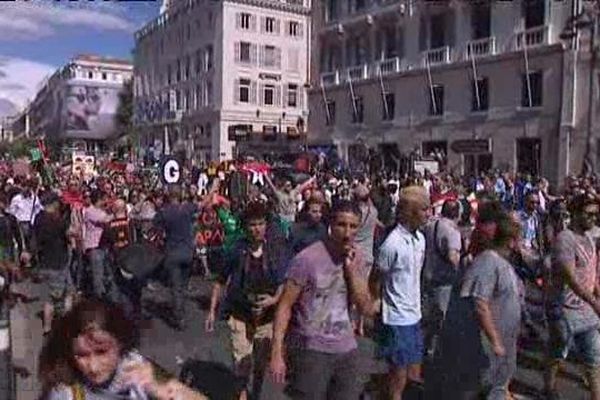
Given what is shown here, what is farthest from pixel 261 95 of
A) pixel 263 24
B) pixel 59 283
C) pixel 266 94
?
pixel 59 283

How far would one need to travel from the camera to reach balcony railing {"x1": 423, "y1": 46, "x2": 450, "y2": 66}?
32.5m

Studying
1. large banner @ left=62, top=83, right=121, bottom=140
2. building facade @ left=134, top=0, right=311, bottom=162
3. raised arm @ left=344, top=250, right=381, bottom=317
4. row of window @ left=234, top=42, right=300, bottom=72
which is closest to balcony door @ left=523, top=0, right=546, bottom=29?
large banner @ left=62, top=83, right=121, bottom=140

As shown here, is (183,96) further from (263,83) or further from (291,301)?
(291,301)

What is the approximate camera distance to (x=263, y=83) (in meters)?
54.1

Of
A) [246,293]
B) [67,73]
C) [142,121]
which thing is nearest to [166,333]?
A: [246,293]

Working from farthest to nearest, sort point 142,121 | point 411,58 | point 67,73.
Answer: point 142,121 → point 411,58 → point 67,73

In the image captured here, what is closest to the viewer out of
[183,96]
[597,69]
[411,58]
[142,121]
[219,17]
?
[597,69]

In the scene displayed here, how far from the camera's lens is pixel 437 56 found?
109ft

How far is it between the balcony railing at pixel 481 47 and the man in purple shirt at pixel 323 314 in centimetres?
2735

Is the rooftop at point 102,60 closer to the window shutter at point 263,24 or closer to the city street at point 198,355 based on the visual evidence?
the window shutter at point 263,24

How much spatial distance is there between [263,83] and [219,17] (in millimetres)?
Result: 5366

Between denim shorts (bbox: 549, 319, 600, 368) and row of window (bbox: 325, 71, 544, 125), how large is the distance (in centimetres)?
2426

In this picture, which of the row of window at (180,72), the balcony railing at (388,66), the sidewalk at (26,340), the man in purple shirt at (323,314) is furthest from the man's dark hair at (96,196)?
the row of window at (180,72)

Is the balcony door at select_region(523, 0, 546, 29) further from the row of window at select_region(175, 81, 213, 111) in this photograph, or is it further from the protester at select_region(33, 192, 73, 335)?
the row of window at select_region(175, 81, 213, 111)
